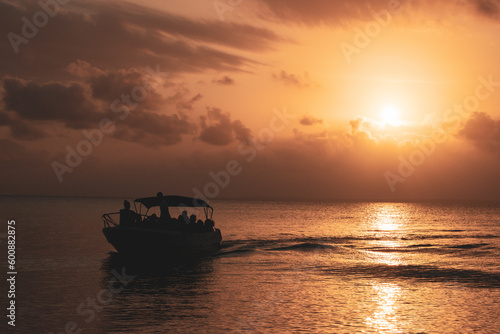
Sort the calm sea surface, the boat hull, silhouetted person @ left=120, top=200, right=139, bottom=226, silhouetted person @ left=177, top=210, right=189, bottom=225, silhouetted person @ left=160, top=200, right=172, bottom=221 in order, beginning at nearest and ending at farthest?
the calm sea surface
the boat hull
silhouetted person @ left=120, top=200, right=139, bottom=226
silhouetted person @ left=160, top=200, right=172, bottom=221
silhouetted person @ left=177, top=210, right=189, bottom=225

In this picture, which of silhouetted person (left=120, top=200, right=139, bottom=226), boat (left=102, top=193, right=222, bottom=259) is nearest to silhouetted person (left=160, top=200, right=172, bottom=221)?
boat (left=102, top=193, right=222, bottom=259)

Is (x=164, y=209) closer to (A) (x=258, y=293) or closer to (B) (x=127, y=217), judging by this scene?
(B) (x=127, y=217)

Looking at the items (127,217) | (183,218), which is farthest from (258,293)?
(183,218)

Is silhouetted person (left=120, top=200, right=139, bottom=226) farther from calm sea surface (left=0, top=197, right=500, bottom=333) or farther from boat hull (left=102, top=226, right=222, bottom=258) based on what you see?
calm sea surface (left=0, top=197, right=500, bottom=333)

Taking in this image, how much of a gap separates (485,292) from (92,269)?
75.8 feet

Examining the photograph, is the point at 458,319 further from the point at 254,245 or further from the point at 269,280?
the point at 254,245

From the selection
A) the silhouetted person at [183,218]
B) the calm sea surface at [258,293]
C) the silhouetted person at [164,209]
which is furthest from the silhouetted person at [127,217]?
the silhouetted person at [183,218]

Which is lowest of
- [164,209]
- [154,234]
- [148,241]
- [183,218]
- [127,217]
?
[148,241]

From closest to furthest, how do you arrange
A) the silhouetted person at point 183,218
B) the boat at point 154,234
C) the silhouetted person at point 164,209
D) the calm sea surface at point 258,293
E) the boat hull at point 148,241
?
the calm sea surface at point 258,293 < the boat hull at point 148,241 < the boat at point 154,234 < the silhouetted person at point 164,209 < the silhouetted person at point 183,218

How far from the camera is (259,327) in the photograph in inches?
755

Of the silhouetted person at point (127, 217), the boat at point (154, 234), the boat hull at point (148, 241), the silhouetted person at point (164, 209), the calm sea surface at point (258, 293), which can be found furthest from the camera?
the silhouetted person at point (164, 209)

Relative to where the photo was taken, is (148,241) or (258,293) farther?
(148,241)

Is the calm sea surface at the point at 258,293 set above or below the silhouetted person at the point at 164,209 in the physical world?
below

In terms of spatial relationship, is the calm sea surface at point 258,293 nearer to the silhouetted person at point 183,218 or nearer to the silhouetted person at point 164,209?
the silhouetted person at point 183,218
